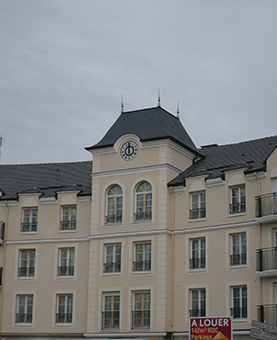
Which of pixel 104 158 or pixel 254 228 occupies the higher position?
pixel 104 158

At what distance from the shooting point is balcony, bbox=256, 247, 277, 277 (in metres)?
36.5

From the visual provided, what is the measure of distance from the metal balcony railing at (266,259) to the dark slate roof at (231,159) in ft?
14.8

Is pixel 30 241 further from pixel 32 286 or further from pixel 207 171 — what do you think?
pixel 207 171

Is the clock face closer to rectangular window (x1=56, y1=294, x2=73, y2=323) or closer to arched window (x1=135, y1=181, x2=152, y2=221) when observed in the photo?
arched window (x1=135, y1=181, x2=152, y2=221)

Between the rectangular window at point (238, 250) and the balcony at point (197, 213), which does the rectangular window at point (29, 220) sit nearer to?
the balcony at point (197, 213)

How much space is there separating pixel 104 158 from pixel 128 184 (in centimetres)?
269

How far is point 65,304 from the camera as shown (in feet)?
144

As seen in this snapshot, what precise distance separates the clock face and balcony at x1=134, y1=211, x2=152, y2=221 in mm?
3598

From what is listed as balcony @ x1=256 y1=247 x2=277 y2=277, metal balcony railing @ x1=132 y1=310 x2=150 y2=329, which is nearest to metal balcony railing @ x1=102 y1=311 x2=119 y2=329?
metal balcony railing @ x1=132 y1=310 x2=150 y2=329

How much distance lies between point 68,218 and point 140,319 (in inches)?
348

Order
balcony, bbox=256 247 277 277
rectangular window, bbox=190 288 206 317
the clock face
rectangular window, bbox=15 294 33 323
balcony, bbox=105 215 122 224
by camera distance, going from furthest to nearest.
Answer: rectangular window, bbox=15 294 33 323, the clock face, balcony, bbox=105 215 122 224, rectangular window, bbox=190 288 206 317, balcony, bbox=256 247 277 277

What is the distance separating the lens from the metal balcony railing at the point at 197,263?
40062 mm

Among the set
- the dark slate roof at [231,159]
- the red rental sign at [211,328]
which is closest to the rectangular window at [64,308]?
the dark slate roof at [231,159]

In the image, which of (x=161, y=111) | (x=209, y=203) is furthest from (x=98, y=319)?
(x=161, y=111)
